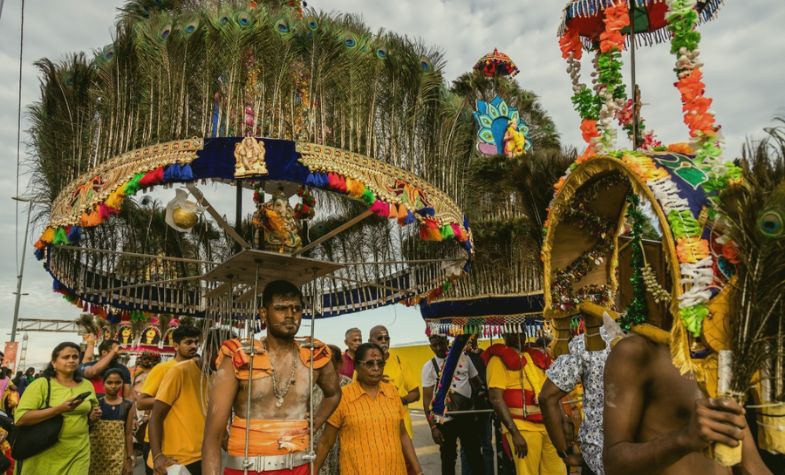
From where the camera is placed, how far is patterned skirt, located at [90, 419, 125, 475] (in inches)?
247

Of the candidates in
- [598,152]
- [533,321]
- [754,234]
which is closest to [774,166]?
[754,234]

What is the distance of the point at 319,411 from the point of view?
4359 millimetres

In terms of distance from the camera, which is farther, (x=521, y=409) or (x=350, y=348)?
(x=350, y=348)

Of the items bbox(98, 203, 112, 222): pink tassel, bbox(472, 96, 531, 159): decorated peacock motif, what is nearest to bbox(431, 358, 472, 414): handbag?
bbox(472, 96, 531, 159): decorated peacock motif

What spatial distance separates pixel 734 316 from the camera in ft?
6.70

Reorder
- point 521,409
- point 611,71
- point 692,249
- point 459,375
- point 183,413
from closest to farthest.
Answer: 1. point 692,249
2. point 611,71
3. point 183,413
4. point 521,409
5. point 459,375

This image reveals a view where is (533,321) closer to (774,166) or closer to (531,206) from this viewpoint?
(531,206)

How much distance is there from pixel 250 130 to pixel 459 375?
17.3 feet

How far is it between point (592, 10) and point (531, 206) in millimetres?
2118

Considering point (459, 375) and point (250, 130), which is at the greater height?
point (250, 130)

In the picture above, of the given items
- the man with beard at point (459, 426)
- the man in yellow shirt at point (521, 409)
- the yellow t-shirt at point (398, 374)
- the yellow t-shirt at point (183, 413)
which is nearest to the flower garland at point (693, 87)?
the yellow t-shirt at point (183, 413)

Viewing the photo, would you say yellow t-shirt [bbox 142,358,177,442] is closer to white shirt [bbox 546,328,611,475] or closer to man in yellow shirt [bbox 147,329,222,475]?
man in yellow shirt [bbox 147,329,222,475]

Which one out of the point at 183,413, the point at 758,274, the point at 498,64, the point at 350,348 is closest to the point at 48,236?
the point at 183,413

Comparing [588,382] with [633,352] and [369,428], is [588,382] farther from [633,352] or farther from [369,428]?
[633,352]
